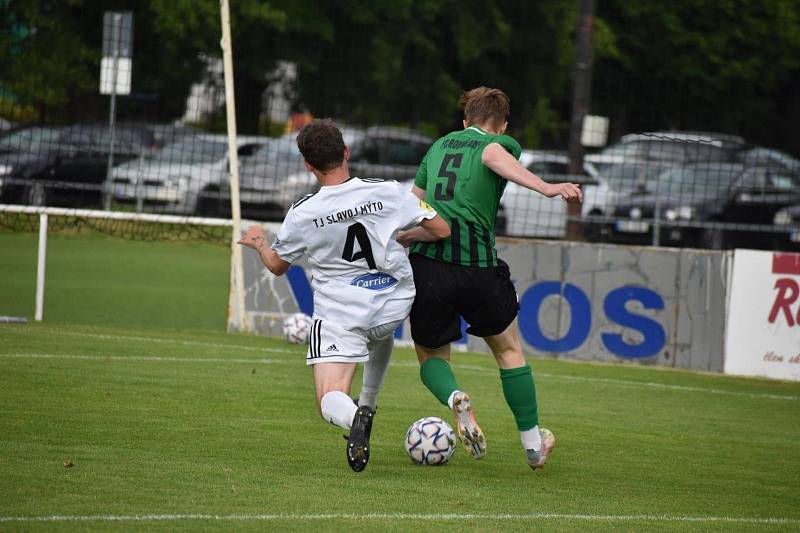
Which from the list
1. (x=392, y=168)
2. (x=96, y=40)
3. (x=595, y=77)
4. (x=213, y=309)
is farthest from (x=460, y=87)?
(x=213, y=309)

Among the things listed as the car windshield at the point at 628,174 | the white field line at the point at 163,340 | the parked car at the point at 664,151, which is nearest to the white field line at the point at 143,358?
the white field line at the point at 163,340

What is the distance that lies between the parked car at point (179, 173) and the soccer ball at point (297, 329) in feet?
24.1

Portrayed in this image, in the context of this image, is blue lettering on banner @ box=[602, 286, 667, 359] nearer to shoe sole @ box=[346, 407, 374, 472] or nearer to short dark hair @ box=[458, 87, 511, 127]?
short dark hair @ box=[458, 87, 511, 127]

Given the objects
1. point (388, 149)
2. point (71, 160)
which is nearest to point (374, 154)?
point (388, 149)

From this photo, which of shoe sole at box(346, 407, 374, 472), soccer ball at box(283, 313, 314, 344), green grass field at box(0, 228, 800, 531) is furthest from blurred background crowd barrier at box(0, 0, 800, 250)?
shoe sole at box(346, 407, 374, 472)

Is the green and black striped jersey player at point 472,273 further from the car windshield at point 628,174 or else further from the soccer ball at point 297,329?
the car windshield at point 628,174

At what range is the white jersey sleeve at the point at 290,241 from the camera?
6.52 m

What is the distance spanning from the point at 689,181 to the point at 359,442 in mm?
16934

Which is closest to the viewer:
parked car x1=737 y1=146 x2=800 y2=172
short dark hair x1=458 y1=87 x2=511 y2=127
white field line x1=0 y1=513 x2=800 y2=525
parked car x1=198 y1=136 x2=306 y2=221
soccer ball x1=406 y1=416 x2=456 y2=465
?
white field line x1=0 y1=513 x2=800 y2=525

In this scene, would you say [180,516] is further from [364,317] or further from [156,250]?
[156,250]

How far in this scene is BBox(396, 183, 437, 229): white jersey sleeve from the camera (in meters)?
6.59

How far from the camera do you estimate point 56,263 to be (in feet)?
61.1

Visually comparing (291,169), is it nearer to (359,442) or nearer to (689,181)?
(689,181)

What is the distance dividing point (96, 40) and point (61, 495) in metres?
22.4
